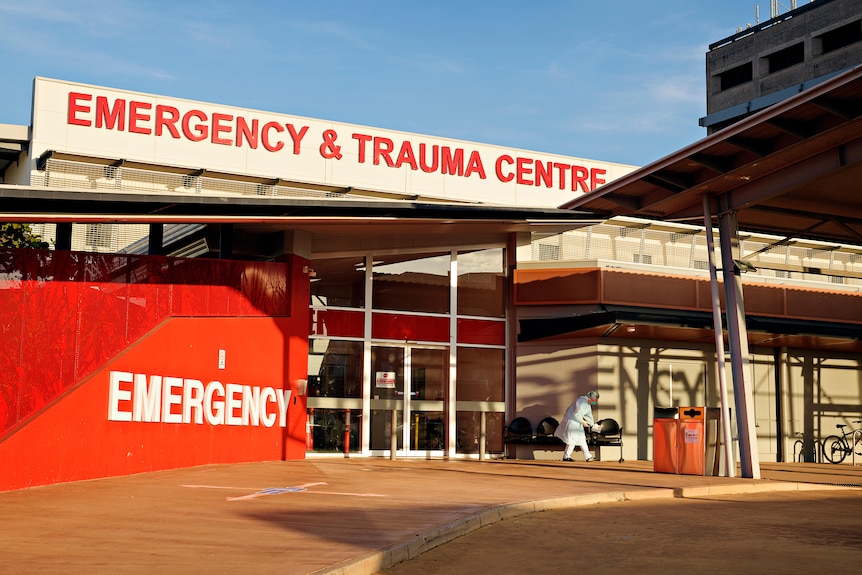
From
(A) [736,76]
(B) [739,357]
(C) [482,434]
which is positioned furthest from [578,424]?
(A) [736,76]

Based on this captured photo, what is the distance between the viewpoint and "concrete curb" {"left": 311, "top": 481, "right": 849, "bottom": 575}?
7414mm

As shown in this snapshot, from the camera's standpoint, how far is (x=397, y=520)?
9875 millimetres

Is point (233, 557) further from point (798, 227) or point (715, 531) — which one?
point (798, 227)

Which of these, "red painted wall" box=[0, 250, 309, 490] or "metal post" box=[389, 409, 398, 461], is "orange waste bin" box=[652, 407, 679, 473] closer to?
"metal post" box=[389, 409, 398, 461]

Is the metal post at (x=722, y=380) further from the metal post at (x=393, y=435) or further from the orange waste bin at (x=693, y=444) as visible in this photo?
the metal post at (x=393, y=435)

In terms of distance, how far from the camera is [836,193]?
1766cm

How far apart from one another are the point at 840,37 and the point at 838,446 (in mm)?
47103

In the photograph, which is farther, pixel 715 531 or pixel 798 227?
pixel 798 227

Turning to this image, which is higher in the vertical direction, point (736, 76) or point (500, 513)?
point (736, 76)

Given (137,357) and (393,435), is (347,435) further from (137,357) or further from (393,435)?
(137,357)

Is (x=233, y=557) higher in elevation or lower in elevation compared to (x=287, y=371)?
lower

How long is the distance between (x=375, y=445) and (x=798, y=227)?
9.76 meters

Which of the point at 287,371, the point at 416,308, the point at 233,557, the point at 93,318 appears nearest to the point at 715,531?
the point at 233,557

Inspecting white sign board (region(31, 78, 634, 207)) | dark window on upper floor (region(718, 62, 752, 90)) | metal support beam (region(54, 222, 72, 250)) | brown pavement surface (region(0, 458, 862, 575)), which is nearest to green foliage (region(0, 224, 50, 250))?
metal support beam (region(54, 222, 72, 250))
